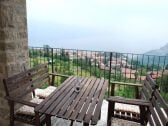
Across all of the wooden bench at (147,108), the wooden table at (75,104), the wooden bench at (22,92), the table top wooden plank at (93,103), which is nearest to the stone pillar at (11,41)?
the wooden bench at (22,92)

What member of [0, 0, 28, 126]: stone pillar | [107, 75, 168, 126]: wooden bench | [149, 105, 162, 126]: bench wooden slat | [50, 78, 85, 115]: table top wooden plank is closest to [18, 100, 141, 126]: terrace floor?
[107, 75, 168, 126]: wooden bench

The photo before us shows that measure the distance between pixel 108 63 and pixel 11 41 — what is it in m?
2.11

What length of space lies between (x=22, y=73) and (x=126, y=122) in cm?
164

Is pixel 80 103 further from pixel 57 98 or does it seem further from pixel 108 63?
pixel 108 63

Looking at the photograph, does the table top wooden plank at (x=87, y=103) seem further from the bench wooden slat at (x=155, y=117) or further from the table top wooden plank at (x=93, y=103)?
the bench wooden slat at (x=155, y=117)

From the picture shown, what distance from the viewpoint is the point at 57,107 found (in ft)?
7.24

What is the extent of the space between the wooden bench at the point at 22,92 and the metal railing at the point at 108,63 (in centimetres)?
108

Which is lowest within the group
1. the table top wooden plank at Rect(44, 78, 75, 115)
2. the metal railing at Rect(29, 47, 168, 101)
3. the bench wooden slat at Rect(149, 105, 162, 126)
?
the bench wooden slat at Rect(149, 105, 162, 126)

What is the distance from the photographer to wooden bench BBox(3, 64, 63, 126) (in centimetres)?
244

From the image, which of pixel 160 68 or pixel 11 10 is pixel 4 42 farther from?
pixel 160 68

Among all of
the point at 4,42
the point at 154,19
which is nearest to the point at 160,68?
the point at 4,42

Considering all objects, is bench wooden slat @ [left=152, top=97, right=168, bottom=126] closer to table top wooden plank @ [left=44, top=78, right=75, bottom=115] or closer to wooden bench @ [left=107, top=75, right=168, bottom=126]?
wooden bench @ [left=107, top=75, right=168, bottom=126]

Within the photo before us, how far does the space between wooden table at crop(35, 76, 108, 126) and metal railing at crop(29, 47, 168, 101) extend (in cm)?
134

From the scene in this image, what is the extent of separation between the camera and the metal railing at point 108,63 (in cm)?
401
